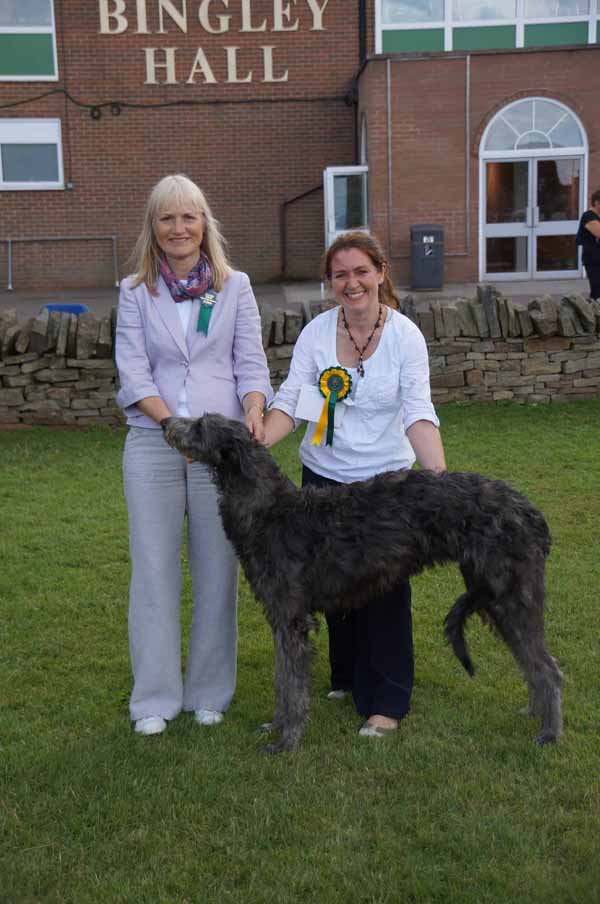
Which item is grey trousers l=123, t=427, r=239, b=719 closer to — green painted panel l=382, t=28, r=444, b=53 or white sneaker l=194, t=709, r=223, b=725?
white sneaker l=194, t=709, r=223, b=725

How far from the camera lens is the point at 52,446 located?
969 cm

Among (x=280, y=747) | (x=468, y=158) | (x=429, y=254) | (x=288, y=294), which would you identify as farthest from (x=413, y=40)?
(x=280, y=747)

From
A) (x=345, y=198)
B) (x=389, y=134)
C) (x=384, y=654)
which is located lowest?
(x=384, y=654)

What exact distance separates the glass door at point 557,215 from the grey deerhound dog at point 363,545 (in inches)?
701

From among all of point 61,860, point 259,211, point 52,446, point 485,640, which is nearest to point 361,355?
point 485,640

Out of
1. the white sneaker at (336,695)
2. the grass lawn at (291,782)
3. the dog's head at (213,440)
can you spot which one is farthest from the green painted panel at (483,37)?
the dog's head at (213,440)

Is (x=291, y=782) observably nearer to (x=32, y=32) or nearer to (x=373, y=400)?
(x=373, y=400)

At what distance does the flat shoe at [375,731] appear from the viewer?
13.9 ft

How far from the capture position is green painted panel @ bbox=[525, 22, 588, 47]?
20.7 meters

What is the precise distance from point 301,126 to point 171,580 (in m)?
19.2

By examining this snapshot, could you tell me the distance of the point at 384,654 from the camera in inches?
173

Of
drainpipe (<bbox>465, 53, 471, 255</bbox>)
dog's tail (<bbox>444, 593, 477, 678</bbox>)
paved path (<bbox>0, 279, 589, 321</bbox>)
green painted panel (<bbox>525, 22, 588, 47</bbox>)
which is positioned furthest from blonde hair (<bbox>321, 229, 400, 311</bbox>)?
green painted panel (<bbox>525, 22, 588, 47</bbox>)

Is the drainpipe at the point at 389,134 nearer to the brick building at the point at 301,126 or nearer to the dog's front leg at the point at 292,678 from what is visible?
the brick building at the point at 301,126

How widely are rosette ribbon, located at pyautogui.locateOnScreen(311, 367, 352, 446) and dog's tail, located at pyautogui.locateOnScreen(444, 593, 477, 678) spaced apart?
0.90m
